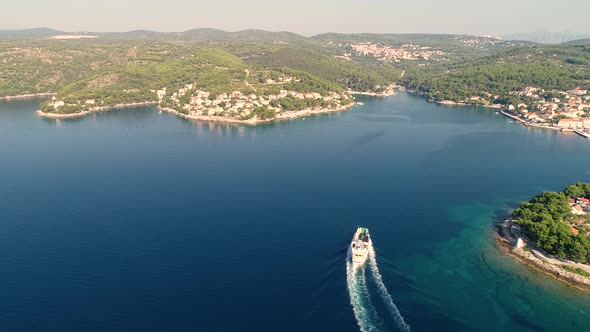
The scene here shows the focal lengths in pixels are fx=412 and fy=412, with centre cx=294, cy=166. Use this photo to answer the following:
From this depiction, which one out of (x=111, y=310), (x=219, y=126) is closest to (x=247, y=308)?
(x=111, y=310)

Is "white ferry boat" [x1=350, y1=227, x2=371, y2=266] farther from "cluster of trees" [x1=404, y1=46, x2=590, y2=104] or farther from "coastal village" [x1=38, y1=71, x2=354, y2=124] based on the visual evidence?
"cluster of trees" [x1=404, y1=46, x2=590, y2=104]

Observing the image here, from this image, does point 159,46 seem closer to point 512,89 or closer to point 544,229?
point 512,89

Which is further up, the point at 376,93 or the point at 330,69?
the point at 330,69

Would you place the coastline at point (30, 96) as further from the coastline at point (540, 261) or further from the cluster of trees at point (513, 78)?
the coastline at point (540, 261)

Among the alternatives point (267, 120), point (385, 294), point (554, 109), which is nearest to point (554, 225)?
point (385, 294)

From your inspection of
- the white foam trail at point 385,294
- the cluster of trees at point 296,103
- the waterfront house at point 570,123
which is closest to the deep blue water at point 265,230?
the white foam trail at point 385,294

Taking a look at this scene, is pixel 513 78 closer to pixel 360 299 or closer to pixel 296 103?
pixel 296 103

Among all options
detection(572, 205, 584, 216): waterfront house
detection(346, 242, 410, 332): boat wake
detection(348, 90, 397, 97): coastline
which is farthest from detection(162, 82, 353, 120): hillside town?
detection(346, 242, 410, 332): boat wake
